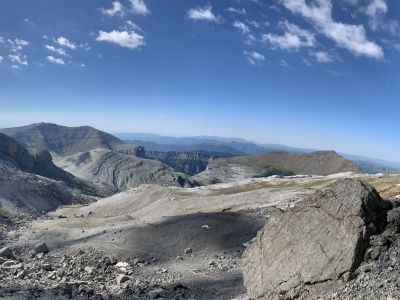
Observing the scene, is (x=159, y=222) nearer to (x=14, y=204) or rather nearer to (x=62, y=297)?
(x=62, y=297)

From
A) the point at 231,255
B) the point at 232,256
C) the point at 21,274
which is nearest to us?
the point at 21,274

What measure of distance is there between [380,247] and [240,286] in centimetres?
1259

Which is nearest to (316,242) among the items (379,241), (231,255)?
(379,241)

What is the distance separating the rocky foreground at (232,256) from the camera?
18.0m

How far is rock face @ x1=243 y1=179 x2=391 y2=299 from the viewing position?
18219 millimetres

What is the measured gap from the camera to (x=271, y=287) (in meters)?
20.2

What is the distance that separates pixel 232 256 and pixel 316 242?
19405 millimetres

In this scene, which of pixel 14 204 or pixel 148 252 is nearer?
pixel 148 252

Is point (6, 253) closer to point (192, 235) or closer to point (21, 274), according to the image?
point (21, 274)

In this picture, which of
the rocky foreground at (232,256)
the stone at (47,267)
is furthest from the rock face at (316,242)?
the stone at (47,267)

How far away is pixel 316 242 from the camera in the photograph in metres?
19.3

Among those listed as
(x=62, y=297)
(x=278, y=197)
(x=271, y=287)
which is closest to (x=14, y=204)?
(x=278, y=197)

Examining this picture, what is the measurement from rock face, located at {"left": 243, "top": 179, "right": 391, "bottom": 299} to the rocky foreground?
4 centimetres

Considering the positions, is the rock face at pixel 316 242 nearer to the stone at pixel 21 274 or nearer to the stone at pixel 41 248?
the stone at pixel 21 274
